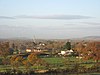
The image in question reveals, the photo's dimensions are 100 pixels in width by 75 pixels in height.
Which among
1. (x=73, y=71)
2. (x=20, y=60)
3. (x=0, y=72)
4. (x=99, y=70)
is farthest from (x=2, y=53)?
(x=99, y=70)

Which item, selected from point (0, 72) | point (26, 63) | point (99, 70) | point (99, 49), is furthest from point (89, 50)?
point (0, 72)

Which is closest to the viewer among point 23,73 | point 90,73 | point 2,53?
point 23,73

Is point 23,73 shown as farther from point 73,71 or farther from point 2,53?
point 2,53

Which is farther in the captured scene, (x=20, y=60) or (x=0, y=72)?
(x=20, y=60)

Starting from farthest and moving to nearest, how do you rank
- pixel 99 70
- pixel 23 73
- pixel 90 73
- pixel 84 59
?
pixel 84 59 → pixel 99 70 → pixel 90 73 → pixel 23 73

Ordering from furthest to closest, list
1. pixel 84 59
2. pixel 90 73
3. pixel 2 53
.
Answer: pixel 84 59
pixel 2 53
pixel 90 73

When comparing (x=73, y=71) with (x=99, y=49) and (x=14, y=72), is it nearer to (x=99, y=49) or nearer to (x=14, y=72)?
(x=14, y=72)

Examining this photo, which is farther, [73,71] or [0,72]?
[73,71]

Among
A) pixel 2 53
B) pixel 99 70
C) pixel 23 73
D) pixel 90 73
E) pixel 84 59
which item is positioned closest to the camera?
pixel 23 73
